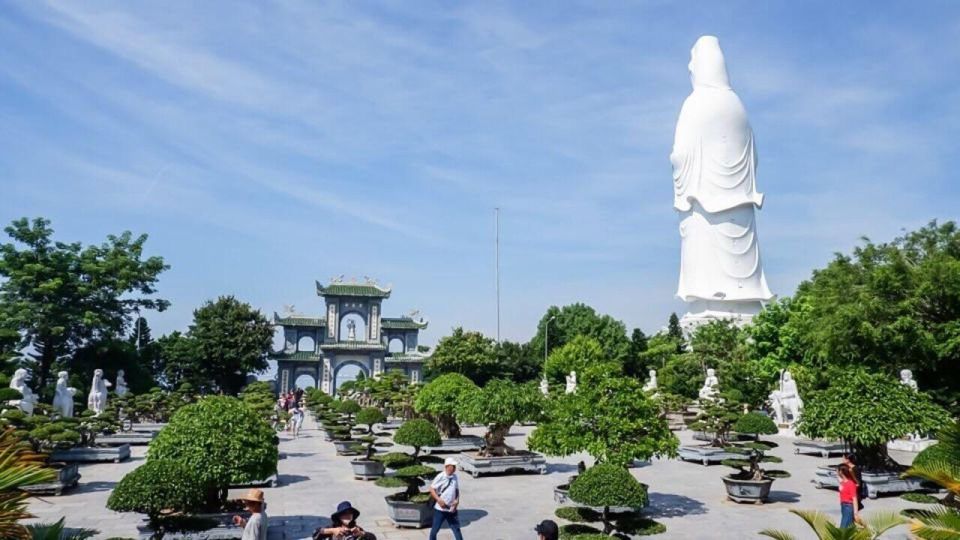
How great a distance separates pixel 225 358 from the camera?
42.4 metres

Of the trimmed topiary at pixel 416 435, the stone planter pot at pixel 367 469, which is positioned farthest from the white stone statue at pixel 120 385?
the trimmed topiary at pixel 416 435

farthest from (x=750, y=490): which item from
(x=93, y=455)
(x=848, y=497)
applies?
(x=93, y=455)

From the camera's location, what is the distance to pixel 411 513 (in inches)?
425

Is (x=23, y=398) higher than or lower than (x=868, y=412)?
higher

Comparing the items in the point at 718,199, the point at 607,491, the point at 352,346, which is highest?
the point at 718,199

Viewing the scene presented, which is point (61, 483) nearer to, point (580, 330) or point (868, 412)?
point (868, 412)

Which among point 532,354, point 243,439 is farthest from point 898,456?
point 532,354

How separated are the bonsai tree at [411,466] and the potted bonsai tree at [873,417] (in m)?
6.97

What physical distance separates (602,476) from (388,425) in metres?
21.9

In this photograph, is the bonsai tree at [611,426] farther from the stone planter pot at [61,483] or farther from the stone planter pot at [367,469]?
the stone planter pot at [61,483]

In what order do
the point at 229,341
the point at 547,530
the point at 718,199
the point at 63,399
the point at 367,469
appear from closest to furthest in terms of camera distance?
1. the point at 547,530
2. the point at 367,469
3. the point at 63,399
4. the point at 229,341
5. the point at 718,199

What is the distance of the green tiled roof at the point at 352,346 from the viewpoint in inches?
1971

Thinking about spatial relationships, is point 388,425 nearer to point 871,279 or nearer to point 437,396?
point 437,396

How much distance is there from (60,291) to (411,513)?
960 inches
